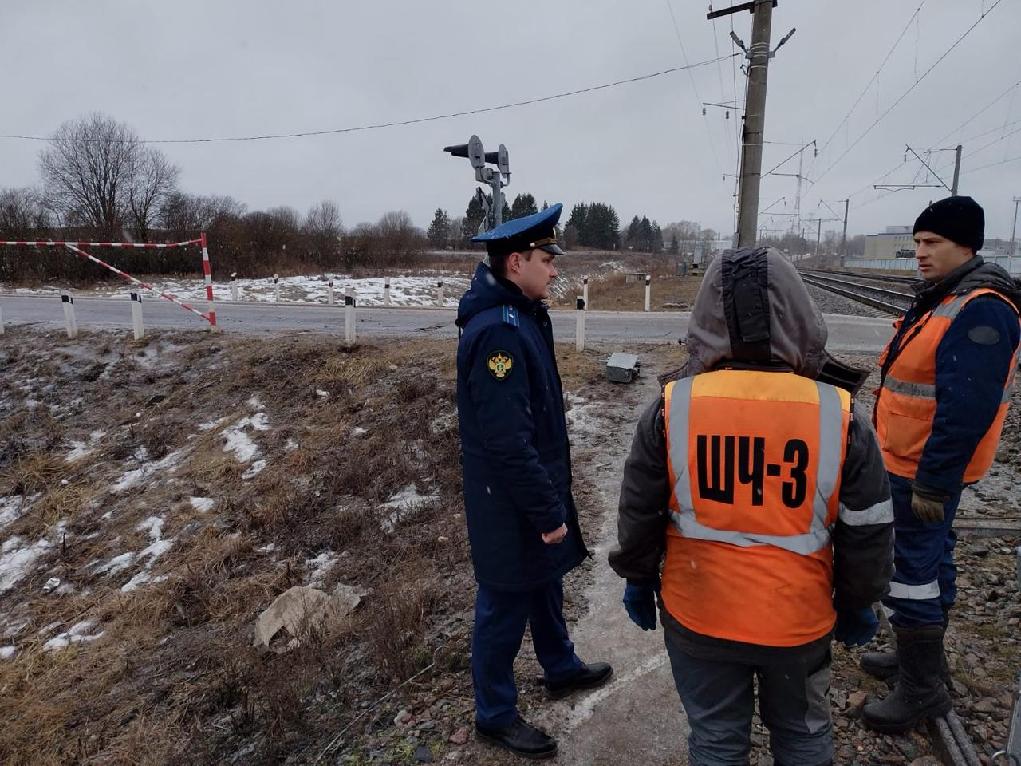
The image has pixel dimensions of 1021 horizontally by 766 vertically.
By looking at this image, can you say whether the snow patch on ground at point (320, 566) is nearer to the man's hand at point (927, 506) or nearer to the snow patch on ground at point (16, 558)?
the snow patch on ground at point (16, 558)

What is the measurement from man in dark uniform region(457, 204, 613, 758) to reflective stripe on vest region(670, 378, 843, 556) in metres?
0.71

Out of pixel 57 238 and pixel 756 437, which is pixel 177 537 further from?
pixel 57 238

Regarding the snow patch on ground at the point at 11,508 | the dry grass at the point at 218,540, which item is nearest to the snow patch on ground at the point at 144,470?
the dry grass at the point at 218,540

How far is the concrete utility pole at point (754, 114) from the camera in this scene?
8.28 m

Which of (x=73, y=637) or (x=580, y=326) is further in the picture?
(x=580, y=326)

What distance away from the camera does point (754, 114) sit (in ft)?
27.3

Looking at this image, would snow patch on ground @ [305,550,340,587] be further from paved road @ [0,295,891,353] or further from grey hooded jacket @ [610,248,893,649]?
paved road @ [0,295,891,353]

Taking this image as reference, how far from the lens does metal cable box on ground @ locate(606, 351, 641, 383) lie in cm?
799

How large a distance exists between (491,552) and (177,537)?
196 inches

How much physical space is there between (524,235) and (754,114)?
737cm

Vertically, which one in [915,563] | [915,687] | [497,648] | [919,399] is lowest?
[915,687]

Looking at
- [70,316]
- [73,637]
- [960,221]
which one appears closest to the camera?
[960,221]

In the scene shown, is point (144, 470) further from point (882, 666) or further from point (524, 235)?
point (882, 666)

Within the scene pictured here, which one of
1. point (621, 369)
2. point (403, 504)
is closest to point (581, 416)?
point (621, 369)
